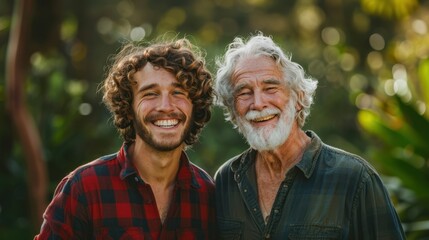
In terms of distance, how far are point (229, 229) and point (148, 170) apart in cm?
54

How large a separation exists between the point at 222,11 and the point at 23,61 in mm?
15838

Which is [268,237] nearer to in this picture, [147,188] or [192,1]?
[147,188]

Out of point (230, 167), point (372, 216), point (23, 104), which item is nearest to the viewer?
point (372, 216)

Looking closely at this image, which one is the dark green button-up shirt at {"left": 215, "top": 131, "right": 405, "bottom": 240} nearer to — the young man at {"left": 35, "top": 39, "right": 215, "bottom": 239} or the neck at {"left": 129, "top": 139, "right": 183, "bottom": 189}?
the young man at {"left": 35, "top": 39, "right": 215, "bottom": 239}

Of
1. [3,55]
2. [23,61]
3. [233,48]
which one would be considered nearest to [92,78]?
[3,55]

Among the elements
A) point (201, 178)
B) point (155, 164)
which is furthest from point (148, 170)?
point (201, 178)

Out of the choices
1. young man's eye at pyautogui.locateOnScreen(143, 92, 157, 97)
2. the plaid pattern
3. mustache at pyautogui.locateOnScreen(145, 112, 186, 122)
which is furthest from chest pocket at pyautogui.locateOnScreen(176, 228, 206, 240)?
young man's eye at pyautogui.locateOnScreen(143, 92, 157, 97)

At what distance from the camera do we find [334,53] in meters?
18.1

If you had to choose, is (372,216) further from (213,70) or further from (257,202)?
(213,70)

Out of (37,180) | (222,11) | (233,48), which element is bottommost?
(37,180)

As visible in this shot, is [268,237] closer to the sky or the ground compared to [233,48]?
closer to the ground

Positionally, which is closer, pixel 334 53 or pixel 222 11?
pixel 334 53

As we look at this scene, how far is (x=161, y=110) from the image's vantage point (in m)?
4.08

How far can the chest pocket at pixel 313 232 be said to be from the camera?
397cm
